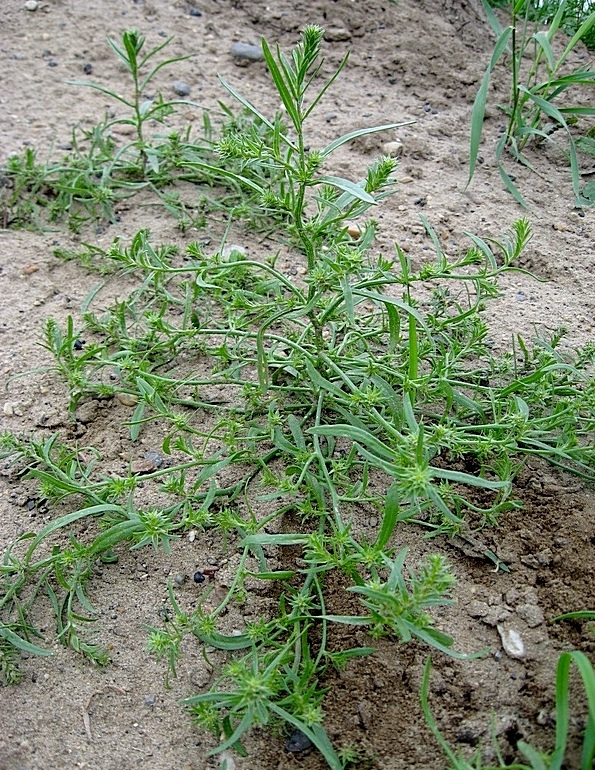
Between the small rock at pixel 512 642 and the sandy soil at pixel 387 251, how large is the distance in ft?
0.05

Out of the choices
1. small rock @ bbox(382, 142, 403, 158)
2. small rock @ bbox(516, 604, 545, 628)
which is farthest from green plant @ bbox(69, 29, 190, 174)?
small rock @ bbox(516, 604, 545, 628)

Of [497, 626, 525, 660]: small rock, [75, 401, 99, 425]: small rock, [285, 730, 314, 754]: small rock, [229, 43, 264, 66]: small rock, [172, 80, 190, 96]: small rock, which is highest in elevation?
[229, 43, 264, 66]: small rock

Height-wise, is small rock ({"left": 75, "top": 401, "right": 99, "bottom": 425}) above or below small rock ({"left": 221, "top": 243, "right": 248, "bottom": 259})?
below

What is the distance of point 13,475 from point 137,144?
4.33ft

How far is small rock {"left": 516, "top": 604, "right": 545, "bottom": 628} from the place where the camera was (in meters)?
1.64

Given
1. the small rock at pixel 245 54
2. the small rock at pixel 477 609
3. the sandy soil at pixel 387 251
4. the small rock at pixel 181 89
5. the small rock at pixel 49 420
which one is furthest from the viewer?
the small rock at pixel 245 54

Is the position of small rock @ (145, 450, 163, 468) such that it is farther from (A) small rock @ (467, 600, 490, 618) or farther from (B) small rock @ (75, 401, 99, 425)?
(A) small rock @ (467, 600, 490, 618)

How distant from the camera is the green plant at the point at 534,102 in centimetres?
252

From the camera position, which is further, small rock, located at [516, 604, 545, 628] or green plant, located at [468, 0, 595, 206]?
green plant, located at [468, 0, 595, 206]

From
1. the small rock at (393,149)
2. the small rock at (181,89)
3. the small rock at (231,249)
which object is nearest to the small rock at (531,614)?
A: the small rock at (231,249)

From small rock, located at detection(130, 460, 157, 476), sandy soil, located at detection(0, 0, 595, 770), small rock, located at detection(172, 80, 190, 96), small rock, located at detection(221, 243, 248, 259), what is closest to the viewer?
sandy soil, located at detection(0, 0, 595, 770)

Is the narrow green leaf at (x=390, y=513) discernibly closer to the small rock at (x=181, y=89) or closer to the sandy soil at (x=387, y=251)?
the sandy soil at (x=387, y=251)

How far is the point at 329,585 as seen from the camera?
1719 mm

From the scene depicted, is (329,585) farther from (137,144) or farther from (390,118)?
(390,118)
